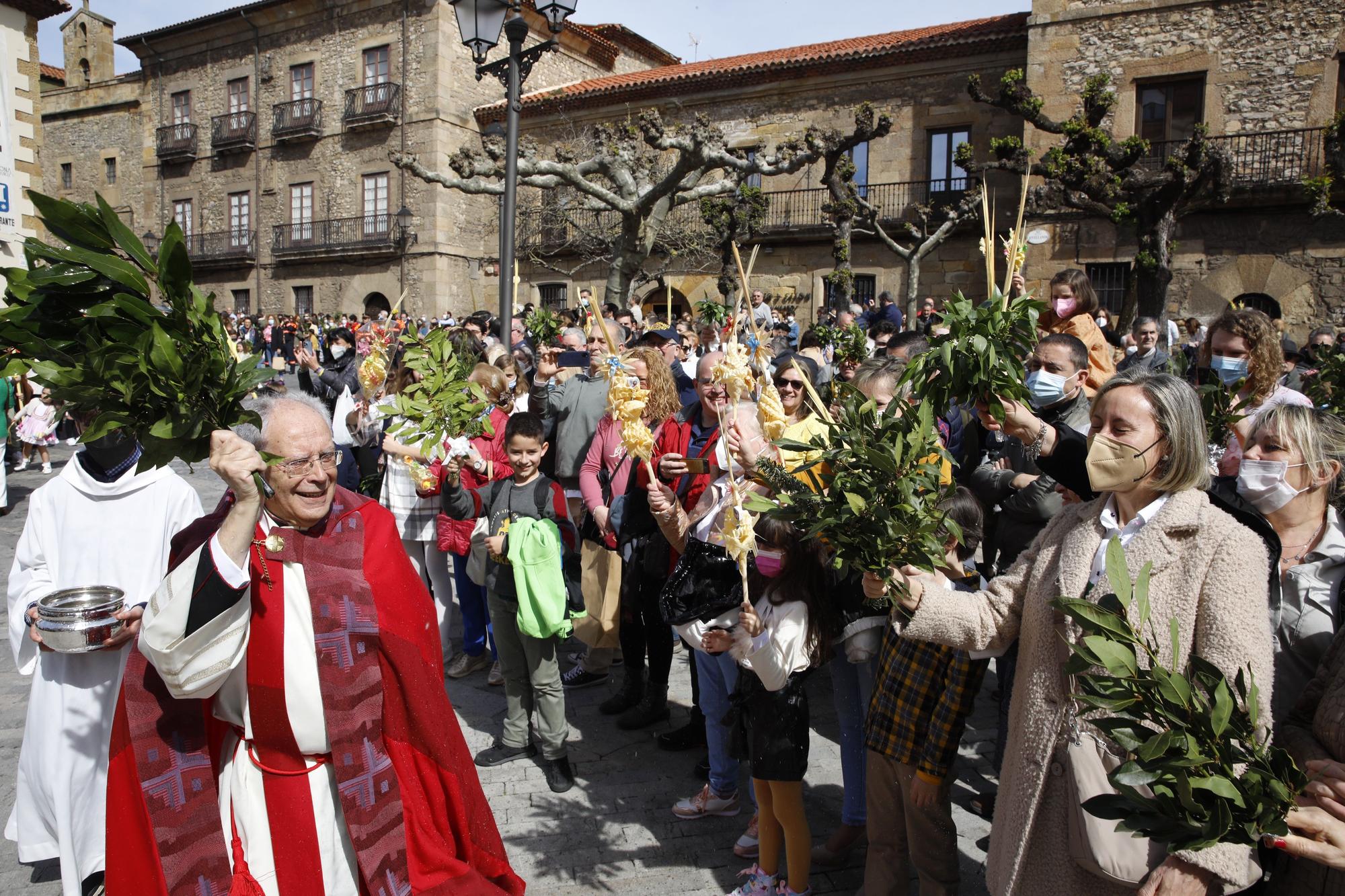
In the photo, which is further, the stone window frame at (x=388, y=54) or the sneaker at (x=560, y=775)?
the stone window frame at (x=388, y=54)

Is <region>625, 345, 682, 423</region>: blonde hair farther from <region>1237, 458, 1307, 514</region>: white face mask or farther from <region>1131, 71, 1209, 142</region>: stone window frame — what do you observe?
<region>1131, 71, 1209, 142</region>: stone window frame

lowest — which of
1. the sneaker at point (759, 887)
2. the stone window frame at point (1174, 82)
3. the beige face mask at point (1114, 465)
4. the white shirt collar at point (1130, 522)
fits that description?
the sneaker at point (759, 887)

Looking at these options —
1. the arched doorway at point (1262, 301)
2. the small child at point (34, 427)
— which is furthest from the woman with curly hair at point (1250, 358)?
the arched doorway at point (1262, 301)

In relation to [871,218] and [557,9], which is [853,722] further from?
[871,218]

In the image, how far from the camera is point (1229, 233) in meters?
17.6

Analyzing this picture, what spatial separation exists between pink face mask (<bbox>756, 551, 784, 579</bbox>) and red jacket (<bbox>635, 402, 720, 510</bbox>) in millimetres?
666

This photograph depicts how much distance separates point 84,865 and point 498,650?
1820 mm

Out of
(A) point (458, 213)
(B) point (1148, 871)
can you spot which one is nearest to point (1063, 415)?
(B) point (1148, 871)

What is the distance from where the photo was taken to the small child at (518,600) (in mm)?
4309

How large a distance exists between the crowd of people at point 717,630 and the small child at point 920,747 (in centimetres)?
1

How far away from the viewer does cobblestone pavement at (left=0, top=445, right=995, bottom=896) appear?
3549 mm

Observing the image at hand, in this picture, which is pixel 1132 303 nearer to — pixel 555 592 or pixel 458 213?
pixel 555 592

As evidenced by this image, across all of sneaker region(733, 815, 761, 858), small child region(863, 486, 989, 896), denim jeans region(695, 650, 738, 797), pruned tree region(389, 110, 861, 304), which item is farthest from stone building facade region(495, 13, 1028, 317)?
small child region(863, 486, 989, 896)

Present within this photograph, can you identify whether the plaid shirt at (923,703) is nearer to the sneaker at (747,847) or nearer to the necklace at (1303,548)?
the sneaker at (747,847)
